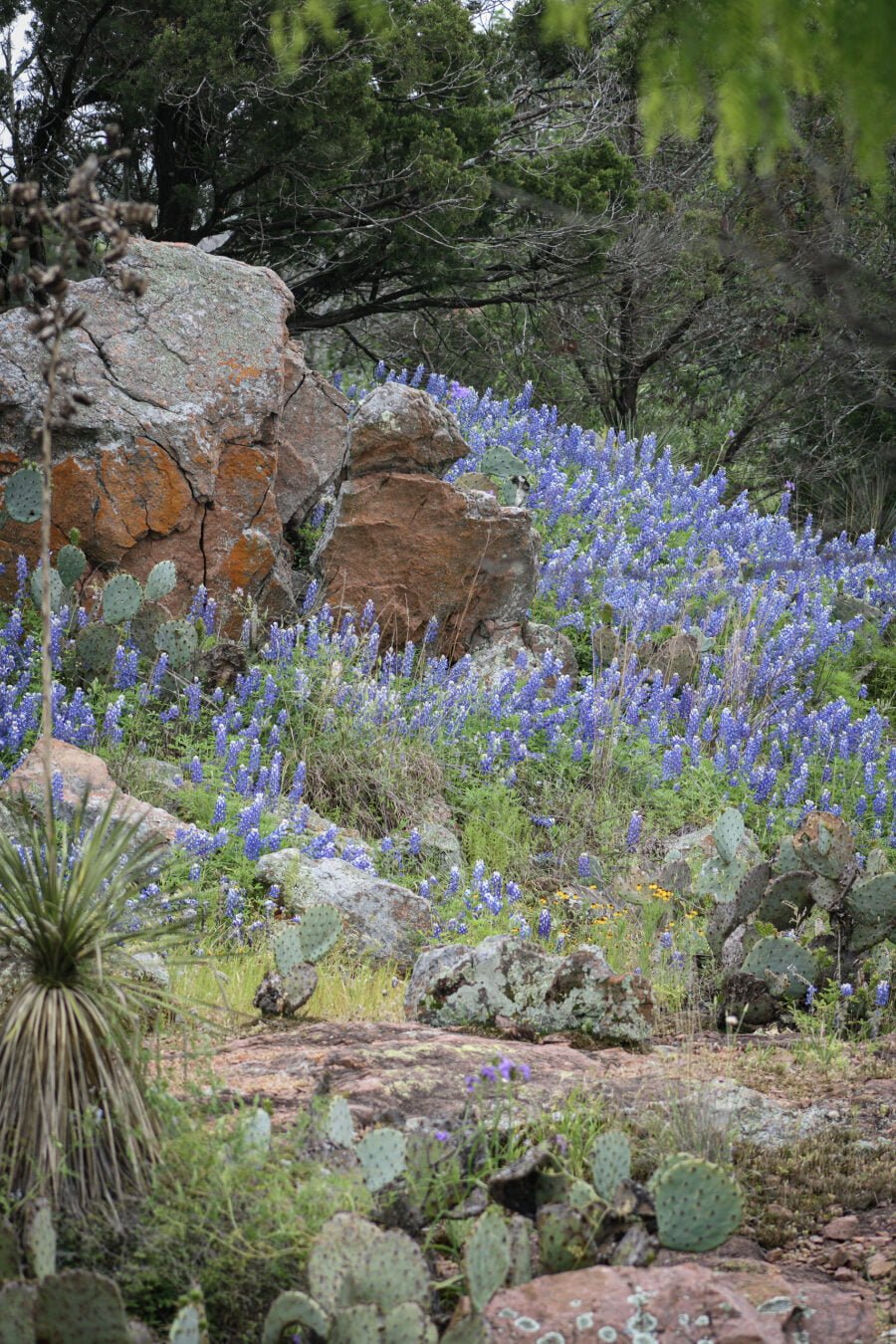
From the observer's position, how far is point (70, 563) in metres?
7.23

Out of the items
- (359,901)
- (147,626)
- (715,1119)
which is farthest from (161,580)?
(715,1119)

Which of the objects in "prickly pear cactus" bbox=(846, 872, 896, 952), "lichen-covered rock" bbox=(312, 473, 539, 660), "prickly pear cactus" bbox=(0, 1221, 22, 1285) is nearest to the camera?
"prickly pear cactus" bbox=(0, 1221, 22, 1285)

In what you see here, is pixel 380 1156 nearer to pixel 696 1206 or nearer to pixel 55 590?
pixel 696 1206

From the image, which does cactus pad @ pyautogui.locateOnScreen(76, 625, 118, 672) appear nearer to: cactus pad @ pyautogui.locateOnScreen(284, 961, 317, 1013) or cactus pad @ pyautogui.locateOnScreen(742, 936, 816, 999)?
cactus pad @ pyautogui.locateOnScreen(284, 961, 317, 1013)

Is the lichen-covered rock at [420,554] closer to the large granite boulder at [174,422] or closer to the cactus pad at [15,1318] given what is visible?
the large granite boulder at [174,422]

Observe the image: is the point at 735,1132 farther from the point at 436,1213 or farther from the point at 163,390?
the point at 163,390

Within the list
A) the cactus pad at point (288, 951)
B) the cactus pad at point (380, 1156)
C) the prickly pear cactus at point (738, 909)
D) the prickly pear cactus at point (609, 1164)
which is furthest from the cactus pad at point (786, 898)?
the cactus pad at point (380, 1156)

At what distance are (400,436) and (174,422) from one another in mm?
1429

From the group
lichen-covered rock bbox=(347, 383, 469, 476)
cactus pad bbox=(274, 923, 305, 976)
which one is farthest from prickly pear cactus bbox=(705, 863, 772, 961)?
lichen-covered rock bbox=(347, 383, 469, 476)

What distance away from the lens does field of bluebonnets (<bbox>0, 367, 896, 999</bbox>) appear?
6.09m

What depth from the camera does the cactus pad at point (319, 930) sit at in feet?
14.1

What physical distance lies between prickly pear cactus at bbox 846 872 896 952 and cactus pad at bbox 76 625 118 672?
3.71 meters

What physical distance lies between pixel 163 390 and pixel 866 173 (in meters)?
5.75

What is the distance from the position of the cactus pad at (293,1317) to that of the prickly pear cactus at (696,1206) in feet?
2.56
